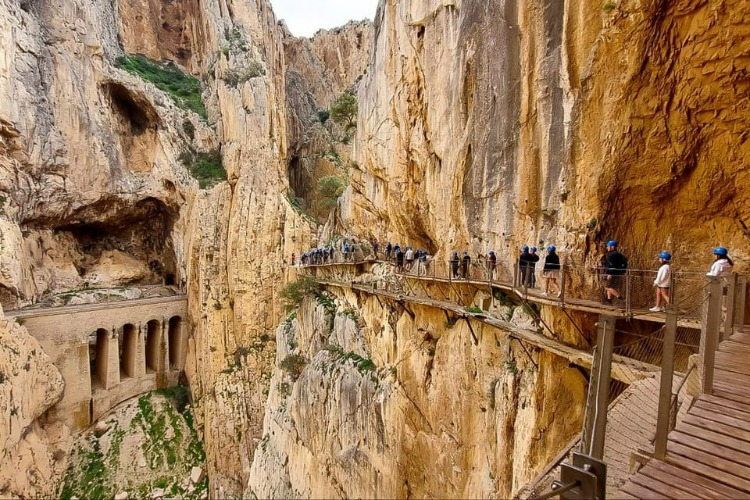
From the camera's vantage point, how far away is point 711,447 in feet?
11.1

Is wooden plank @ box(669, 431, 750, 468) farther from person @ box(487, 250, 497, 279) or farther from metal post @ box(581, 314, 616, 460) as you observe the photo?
person @ box(487, 250, 497, 279)

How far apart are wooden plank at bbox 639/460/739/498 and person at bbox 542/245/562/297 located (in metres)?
4.36

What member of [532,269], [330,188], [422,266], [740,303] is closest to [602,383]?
[532,269]

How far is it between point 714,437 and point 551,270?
4165 mm

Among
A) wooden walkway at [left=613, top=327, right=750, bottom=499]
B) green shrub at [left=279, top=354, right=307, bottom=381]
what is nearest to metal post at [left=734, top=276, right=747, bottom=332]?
wooden walkway at [left=613, top=327, right=750, bottom=499]

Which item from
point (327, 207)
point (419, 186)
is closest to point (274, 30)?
point (327, 207)

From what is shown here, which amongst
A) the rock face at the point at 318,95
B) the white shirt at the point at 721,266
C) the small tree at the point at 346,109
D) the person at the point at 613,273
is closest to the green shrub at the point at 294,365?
the rock face at the point at 318,95

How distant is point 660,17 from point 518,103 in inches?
120

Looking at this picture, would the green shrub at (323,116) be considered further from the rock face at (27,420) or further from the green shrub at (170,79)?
the rock face at (27,420)

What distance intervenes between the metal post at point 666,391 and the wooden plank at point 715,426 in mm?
779

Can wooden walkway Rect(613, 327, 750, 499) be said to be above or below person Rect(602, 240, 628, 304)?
below

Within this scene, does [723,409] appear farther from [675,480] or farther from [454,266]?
[454,266]

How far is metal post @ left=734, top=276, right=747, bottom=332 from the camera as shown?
6.10 meters

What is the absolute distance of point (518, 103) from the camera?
912 centimetres
